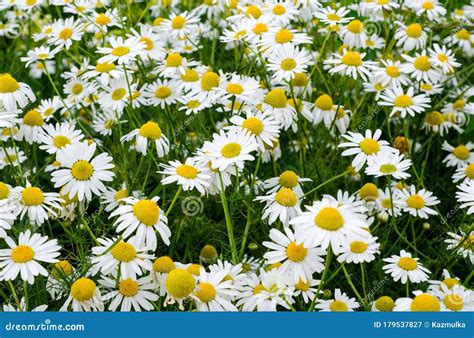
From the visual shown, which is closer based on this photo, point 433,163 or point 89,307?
point 89,307

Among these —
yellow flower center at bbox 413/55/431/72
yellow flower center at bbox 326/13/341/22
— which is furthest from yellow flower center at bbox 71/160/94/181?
yellow flower center at bbox 413/55/431/72

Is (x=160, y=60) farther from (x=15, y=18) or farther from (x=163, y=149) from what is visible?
(x=15, y=18)

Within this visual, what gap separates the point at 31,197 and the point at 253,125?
0.83 m

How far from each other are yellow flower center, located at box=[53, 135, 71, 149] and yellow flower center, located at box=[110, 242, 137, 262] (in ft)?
2.22

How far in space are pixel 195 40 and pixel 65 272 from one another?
1.65m

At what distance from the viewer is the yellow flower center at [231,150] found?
2510 millimetres

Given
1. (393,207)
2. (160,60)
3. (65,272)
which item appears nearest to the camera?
(65,272)

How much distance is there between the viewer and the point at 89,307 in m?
2.33

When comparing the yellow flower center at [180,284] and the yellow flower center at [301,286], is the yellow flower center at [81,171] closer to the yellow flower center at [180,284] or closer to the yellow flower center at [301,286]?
the yellow flower center at [180,284]

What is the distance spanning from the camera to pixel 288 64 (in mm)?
3008

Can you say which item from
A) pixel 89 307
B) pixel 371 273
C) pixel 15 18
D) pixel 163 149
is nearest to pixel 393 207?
pixel 371 273

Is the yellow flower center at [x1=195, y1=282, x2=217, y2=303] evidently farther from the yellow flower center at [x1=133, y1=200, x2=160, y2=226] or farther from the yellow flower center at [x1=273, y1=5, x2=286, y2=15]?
the yellow flower center at [x1=273, y1=5, x2=286, y2=15]

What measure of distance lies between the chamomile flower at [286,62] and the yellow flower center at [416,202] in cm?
68

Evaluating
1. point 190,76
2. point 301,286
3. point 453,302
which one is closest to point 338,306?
point 301,286
